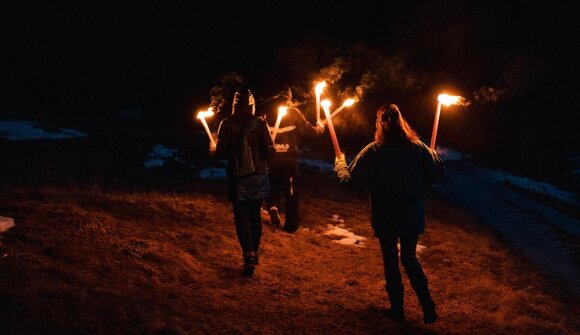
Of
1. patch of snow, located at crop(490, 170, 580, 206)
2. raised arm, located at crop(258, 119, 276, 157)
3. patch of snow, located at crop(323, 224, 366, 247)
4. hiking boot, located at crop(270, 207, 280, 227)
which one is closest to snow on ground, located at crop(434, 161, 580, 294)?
patch of snow, located at crop(490, 170, 580, 206)

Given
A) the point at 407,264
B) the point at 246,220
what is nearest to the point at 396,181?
the point at 407,264

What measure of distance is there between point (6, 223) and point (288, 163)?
3881mm

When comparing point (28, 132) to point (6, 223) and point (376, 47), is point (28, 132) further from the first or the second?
point (6, 223)

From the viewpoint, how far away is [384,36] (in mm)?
9922

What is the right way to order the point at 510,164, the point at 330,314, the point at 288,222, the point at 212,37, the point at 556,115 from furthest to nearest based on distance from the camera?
the point at 510,164 → the point at 556,115 → the point at 212,37 → the point at 288,222 → the point at 330,314

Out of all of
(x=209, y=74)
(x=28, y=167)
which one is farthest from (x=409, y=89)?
(x=28, y=167)

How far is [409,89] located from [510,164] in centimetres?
1248

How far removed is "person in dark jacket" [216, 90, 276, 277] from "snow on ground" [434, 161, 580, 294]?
4.16 m

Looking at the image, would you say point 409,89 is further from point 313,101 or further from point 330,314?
point 330,314

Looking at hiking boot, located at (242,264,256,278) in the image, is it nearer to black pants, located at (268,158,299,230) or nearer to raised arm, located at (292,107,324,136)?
black pants, located at (268,158,299,230)

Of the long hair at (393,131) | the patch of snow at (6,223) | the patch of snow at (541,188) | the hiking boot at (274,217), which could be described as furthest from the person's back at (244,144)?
the patch of snow at (541,188)

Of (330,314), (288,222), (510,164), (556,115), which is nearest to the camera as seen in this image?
(330,314)

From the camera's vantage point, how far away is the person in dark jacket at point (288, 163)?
7523mm

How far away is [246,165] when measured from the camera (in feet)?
17.6
